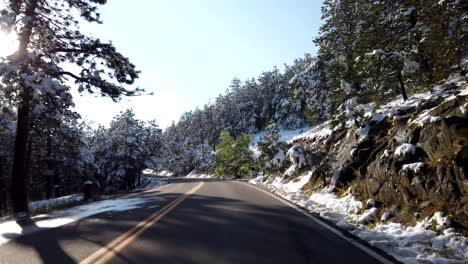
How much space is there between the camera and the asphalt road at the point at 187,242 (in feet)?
20.9

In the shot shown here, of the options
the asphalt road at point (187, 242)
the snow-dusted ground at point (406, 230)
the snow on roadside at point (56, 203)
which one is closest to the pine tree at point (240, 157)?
the snow on roadside at point (56, 203)

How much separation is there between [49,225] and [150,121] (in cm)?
6085

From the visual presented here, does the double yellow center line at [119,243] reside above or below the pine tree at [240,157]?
below

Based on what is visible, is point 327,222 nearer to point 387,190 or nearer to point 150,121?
point 387,190

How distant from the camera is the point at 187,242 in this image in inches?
297

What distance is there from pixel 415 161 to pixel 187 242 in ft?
19.0

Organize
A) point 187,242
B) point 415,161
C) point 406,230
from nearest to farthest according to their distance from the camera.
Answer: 1. point 187,242
2. point 406,230
3. point 415,161

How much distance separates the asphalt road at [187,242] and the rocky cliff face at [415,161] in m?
2.06

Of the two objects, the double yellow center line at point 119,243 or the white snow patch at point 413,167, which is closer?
the double yellow center line at point 119,243

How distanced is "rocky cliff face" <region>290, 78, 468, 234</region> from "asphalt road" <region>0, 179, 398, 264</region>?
80.9 inches

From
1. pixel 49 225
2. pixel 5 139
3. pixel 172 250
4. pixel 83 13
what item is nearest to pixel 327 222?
pixel 172 250

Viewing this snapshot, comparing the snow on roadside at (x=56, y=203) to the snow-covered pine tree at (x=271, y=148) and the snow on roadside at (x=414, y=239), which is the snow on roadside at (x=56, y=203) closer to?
the snow on roadside at (x=414, y=239)

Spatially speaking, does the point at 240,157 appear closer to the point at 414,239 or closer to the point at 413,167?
the point at 413,167

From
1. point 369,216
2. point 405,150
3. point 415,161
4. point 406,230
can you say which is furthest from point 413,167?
point 406,230
